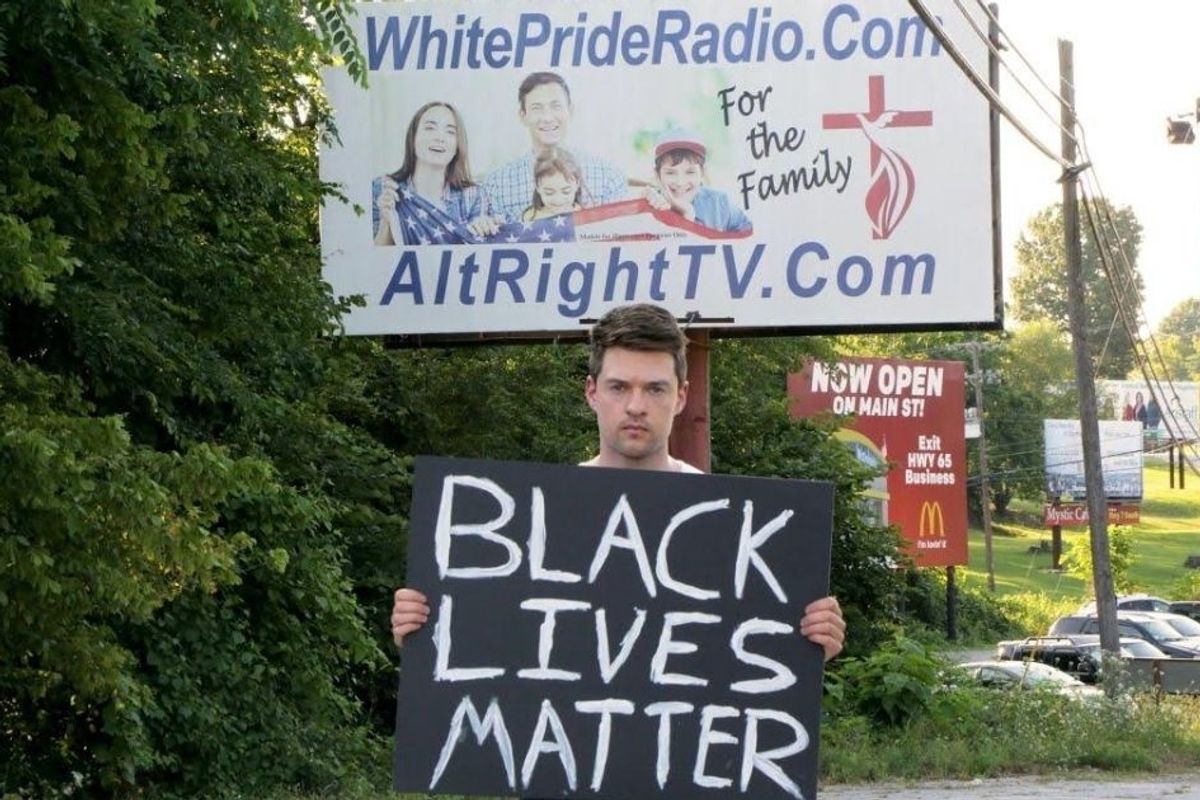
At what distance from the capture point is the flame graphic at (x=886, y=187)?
1892cm

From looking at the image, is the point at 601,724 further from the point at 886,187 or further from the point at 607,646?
the point at 886,187

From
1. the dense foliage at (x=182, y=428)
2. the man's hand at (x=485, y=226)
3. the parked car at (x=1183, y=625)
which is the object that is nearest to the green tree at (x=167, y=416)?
the dense foliage at (x=182, y=428)

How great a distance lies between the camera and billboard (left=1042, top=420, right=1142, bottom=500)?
3189 inches

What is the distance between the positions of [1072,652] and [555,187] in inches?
689

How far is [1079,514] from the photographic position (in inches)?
3174

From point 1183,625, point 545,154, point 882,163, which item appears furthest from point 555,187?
point 1183,625

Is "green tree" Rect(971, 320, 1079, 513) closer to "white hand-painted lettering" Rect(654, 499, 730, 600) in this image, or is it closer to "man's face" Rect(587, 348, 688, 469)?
"white hand-painted lettering" Rect(654, 499, 730, 600)

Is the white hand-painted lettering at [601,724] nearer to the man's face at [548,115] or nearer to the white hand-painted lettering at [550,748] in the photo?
the white hand-painted lettering at [550,748]

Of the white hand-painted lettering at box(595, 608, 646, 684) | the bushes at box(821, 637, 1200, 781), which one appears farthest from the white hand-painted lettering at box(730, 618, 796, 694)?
the bushes at box(821, 637, 1200, 781)

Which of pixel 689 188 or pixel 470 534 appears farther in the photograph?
pixel 689 188

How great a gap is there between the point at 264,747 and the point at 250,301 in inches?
130

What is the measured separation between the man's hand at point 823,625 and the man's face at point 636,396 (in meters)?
0.51

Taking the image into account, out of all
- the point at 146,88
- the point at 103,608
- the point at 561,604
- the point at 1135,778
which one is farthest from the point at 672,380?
the point at 1135,778

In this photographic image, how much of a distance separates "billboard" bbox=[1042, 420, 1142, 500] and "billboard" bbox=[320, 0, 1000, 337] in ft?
204
